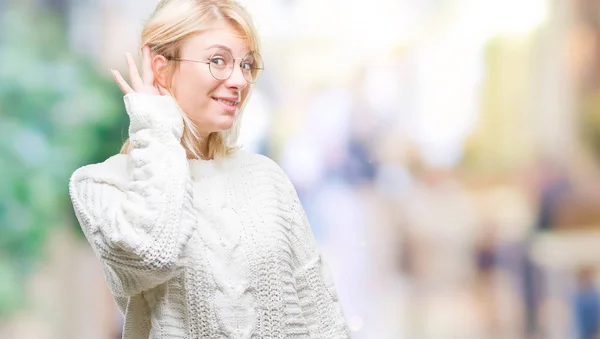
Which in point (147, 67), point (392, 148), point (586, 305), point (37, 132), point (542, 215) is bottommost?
point (586, 305)

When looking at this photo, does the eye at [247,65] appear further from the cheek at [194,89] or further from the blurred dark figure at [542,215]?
the blurred dark figure at [542,215]

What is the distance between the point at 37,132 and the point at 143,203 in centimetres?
167

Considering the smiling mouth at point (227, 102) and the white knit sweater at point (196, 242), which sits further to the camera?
the smiling mouth at point (227, 102)

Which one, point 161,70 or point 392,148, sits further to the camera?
point 392,148

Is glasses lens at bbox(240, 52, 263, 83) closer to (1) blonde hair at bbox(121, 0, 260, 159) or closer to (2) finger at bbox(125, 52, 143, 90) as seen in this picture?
(1) blonde hair at bbox(121, 0, 260, 159)

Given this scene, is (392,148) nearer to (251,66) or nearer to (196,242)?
(251,66)

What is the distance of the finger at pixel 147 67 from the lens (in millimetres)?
1343

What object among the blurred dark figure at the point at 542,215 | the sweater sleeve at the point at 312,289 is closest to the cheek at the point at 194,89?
the sweater sleeve at the point at 312,289

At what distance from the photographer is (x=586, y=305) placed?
3084 mm

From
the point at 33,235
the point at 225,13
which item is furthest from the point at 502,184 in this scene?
the point at 225,13

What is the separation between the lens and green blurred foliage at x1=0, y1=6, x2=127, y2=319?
2.73m

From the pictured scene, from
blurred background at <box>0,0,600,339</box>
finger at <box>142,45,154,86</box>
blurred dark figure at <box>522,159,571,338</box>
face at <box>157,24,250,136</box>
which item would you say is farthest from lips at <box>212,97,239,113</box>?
blurred dark figure at <box>522,159,571,338</box>

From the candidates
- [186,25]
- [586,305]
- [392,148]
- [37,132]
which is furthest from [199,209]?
[586,305]

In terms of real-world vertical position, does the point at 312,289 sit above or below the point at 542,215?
above
